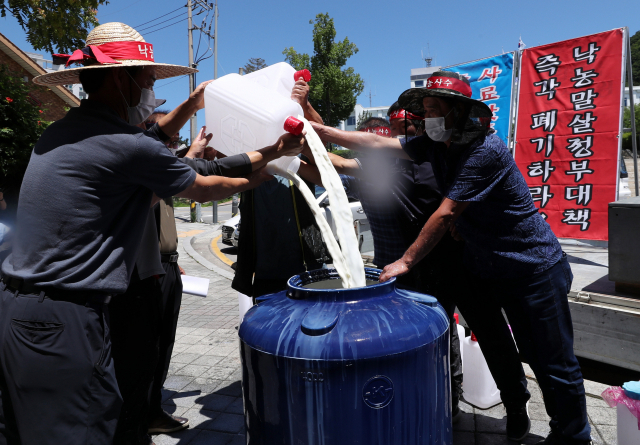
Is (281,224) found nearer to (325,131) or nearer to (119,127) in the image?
(325,131)

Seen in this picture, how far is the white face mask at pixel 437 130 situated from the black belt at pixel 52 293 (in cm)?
165

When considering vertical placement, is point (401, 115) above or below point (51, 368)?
above

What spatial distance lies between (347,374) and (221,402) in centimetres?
196

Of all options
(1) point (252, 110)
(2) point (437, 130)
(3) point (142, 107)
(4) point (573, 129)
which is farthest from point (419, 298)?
(4) point (573, 129)

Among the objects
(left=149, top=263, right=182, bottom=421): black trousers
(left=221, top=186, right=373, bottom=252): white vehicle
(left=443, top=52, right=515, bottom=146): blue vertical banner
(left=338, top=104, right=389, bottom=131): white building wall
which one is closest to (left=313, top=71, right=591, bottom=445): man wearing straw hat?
(left=149, top=263, right=182, bottom=421): black trousers

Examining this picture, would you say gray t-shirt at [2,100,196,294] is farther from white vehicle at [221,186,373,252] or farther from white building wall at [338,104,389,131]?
white building wall at [338,104,389,131]

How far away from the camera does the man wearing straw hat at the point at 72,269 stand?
1.43 meters

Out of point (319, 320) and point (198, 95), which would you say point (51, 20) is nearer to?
point (198, 95)

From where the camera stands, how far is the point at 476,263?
2275mm

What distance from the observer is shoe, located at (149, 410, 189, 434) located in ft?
8.62

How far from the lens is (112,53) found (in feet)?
5.57

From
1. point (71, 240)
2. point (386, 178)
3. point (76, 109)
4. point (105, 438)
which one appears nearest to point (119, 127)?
point (76, 109)

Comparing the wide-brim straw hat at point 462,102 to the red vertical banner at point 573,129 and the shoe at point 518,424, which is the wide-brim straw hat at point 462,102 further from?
the red vertical banner at point 573,129

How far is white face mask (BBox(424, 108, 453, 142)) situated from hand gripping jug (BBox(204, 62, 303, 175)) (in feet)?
2.15
